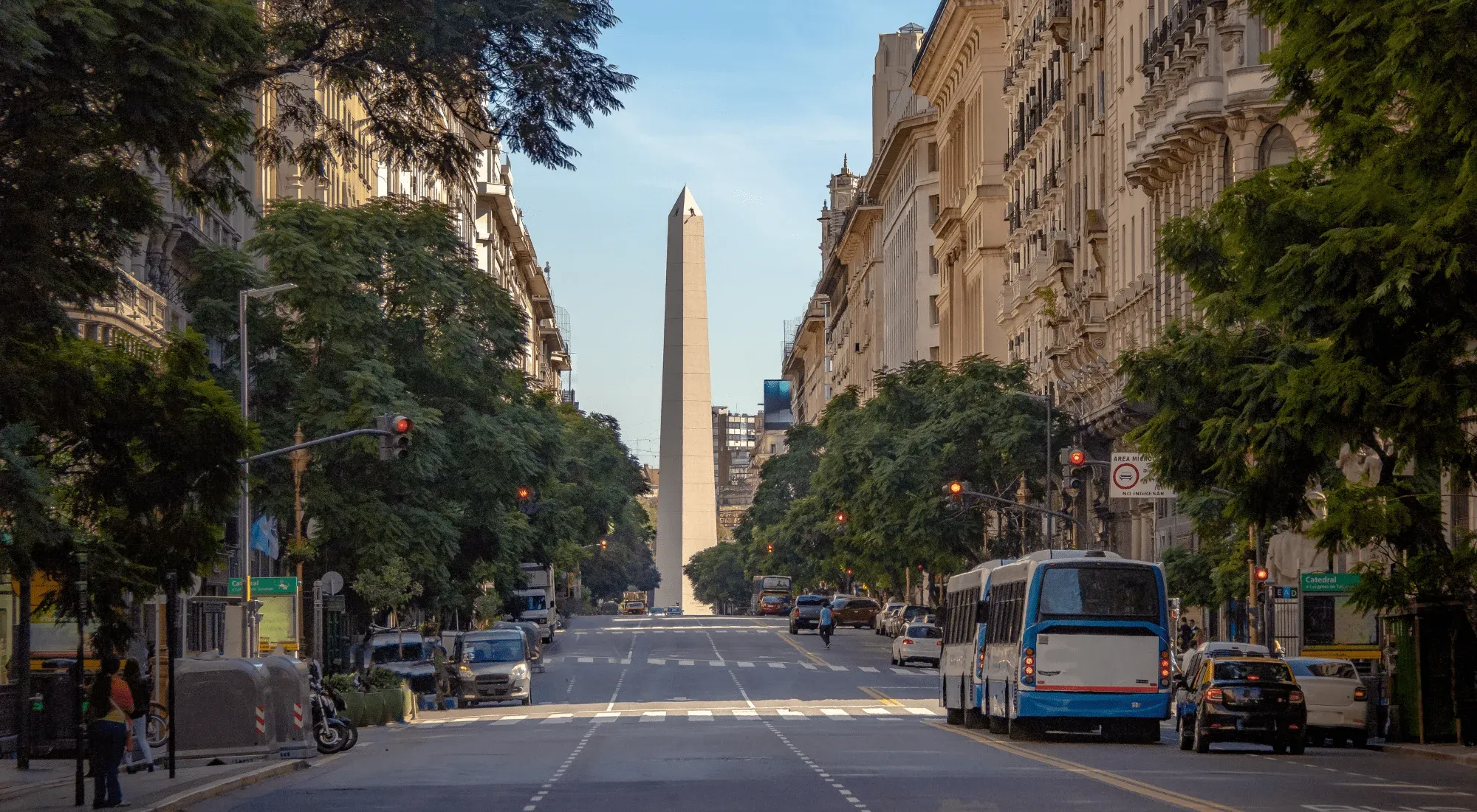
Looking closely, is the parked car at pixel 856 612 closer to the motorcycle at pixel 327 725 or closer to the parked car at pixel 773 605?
the parked car at pixel 773 605

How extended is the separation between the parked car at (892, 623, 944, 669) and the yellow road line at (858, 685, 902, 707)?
35.1ft

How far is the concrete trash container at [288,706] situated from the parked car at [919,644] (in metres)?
38.2

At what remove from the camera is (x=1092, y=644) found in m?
32.9

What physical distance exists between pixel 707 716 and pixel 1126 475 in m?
12.4

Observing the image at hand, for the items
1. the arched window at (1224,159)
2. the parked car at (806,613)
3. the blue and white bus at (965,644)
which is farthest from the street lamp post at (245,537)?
the parked car at (806,613)

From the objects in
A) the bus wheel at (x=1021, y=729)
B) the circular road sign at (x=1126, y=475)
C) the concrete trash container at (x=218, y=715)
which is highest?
the circular road sign at (x=1126, y=475)

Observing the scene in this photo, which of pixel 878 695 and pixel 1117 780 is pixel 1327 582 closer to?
pixel 878 695

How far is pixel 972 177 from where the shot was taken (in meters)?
107

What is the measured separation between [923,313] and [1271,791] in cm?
10332

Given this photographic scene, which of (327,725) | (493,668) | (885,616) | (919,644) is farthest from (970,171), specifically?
(327,725)

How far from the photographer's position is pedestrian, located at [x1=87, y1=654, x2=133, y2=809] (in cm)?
2270

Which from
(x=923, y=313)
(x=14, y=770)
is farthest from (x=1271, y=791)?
(x=923, y=313)

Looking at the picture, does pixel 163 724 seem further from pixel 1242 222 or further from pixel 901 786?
pixel 1242 222

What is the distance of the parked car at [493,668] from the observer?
175 ft
